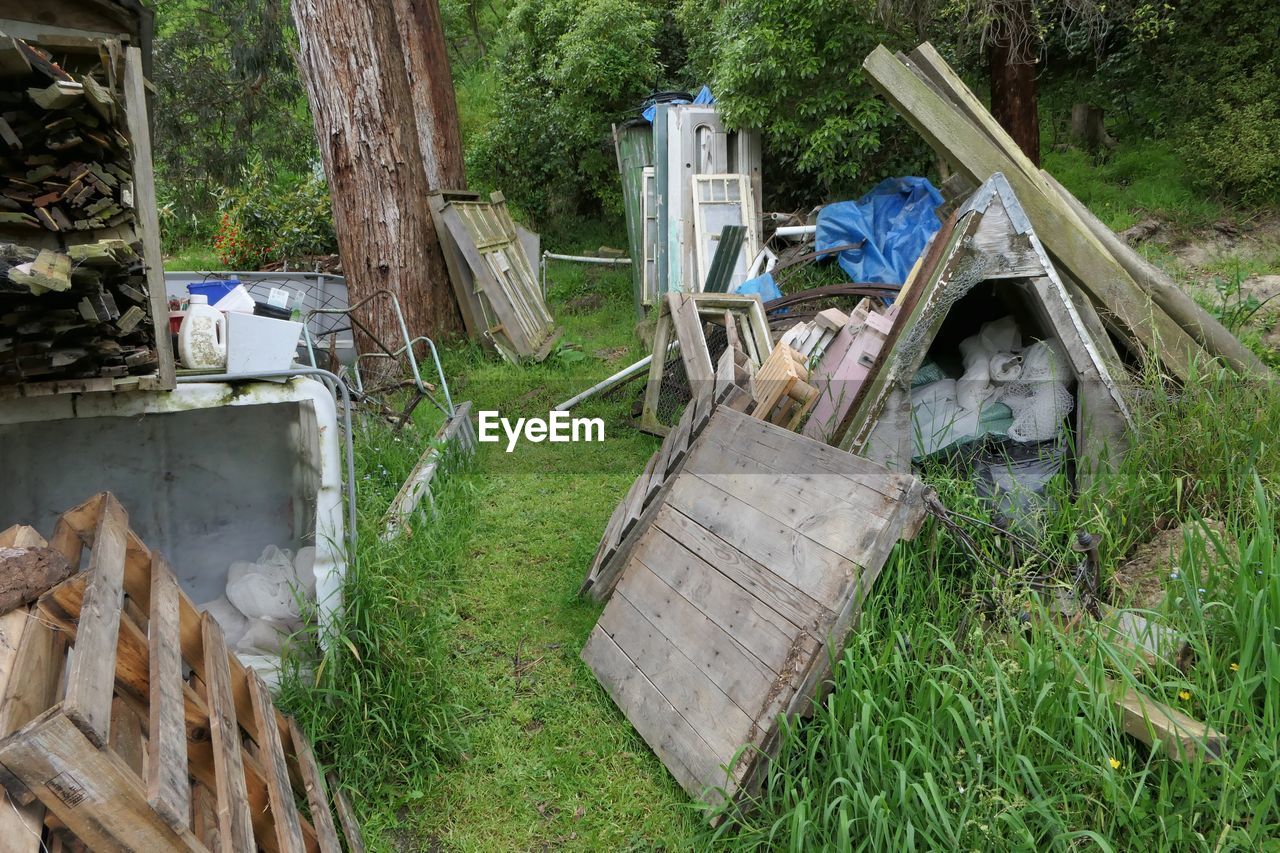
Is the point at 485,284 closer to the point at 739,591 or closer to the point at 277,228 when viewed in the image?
the point at 739,591

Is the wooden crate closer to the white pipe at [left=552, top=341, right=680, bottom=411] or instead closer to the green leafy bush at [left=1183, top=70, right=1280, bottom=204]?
the white pipe at [left=552, top=341, right=680, bottom=411]

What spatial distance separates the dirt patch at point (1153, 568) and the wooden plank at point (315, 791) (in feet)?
9.17

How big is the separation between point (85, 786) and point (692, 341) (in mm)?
4098

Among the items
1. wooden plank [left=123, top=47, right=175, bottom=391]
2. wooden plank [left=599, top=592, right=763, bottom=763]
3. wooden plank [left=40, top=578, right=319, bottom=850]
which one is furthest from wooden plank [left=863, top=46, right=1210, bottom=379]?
wooden plank [left=40, top=578, right=319, bottom=850]

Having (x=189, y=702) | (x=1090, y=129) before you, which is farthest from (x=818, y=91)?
(x=189, y=702)

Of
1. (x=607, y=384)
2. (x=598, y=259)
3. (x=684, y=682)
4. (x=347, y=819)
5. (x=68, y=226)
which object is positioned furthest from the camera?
(x=598, y=259)

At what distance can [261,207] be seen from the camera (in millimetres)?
11617

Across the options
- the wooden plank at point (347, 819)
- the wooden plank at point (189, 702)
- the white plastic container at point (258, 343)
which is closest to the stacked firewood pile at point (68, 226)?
the white plastic container at point (258, 343)

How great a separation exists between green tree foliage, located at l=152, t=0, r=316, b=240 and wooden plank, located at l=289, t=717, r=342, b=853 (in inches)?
465

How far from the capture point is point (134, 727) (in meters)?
2.17

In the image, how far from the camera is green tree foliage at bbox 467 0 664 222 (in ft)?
39.3

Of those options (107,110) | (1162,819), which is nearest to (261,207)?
(107,110)

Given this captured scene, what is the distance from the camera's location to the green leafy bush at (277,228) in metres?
11.4

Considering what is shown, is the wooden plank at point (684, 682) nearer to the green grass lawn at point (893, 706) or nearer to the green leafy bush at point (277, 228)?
the green grass lawn at point (893, 706)
